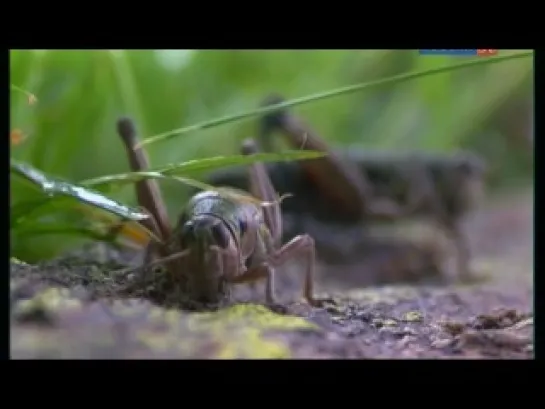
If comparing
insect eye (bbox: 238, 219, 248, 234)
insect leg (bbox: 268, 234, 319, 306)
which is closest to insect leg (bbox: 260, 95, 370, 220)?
insect leg (bbox: 268, 234, 319, 306)

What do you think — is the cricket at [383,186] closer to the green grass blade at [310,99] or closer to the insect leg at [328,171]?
the insect leg at [328,171]

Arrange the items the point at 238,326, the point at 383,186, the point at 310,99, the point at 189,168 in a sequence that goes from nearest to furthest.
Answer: the point at 238,326, the point at 189,168, the point at 310,99, the point at 383,186

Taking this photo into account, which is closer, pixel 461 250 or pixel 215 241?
pixel 215 241

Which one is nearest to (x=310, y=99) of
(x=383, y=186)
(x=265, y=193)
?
(x=265, y=193)

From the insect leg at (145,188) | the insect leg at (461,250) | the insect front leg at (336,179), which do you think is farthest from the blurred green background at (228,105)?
the insect leg at (461,250)

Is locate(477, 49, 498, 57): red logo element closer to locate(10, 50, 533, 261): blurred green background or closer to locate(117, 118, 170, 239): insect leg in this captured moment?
locate(10, 50, 533, 261): blurred green background

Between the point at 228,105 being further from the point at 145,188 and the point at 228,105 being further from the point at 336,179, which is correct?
the point at 145,188
